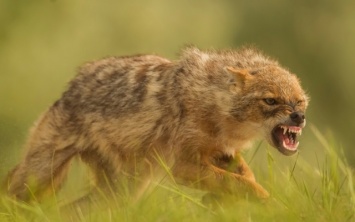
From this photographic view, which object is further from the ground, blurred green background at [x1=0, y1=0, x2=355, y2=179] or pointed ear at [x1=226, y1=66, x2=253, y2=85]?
pointed ear at [x1=226, y1=66, x2=253, y2=85]

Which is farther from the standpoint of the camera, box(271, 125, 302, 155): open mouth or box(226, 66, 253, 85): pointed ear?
box(226, 66, 253, 85): pointed ear

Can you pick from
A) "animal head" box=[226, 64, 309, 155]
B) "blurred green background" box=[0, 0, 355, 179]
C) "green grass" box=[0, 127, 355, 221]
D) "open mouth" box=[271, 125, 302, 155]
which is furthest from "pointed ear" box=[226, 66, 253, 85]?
"blurred green background" box=[0, 0, 355, 179]

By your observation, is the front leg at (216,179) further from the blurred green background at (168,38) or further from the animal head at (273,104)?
the blurred green background at (168,38)

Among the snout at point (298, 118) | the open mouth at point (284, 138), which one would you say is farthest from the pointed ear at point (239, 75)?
the snout at point (298, 118)

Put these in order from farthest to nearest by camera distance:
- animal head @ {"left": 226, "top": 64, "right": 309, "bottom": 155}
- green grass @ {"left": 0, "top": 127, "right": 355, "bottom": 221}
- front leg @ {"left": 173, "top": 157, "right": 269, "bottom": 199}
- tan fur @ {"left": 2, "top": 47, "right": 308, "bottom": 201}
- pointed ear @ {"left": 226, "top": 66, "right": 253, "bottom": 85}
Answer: pointed ear @ {"left": 226, "top": 66, "right": 253, "bottom": 85}, tan fur @ {"left": 2, "top": 47, "right": 308, "bottom": 201}, animal head @ {"left": 226, "top": 64, "right": 309, "bottom": 155}, front leg @ {"left": 173, "top": 157, "right": 269, "bottom": 199}, green grass @ {"left": 0, "top": 127, "right": 355, "bottom": 221}

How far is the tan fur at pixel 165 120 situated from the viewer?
9.54 meters

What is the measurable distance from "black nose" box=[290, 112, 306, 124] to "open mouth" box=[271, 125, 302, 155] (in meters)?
0.15

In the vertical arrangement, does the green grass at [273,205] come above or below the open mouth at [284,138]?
below

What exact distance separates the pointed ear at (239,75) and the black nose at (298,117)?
67 centimetres

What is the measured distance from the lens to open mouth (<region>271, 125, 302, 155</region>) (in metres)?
9.34

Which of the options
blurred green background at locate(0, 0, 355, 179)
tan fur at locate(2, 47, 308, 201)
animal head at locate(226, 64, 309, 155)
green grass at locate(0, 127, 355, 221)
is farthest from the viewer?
blurred green background at locate(0, 0, 355, 179)

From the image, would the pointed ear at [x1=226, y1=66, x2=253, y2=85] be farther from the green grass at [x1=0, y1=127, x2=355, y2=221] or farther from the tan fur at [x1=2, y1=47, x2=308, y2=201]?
the green grass at [x1=0, y1=127, x2=355, y2=221]

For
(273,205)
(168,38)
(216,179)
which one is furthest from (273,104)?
(168,38)

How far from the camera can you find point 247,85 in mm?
9664
